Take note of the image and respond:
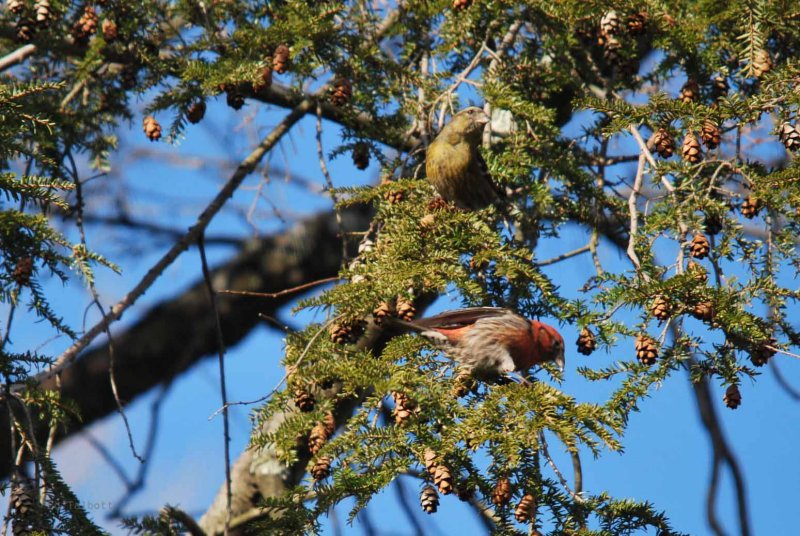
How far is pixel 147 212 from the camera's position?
22.9 feet

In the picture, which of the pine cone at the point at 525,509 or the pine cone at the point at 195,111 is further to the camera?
the pine cone at the point at 195,111

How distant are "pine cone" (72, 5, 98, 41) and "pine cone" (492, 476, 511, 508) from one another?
8.79 ft

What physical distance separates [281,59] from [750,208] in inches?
77.6

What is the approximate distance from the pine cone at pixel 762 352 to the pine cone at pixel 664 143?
76 centimetres

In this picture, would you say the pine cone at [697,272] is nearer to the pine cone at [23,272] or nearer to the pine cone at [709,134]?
the pine cone at [709,134]

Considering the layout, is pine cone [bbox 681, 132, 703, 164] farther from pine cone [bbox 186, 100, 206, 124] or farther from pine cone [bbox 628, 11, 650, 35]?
pine cone [bbox 186, 100, 206, 124]

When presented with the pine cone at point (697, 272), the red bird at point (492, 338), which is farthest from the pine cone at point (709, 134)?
the red bird at point (492, 338)

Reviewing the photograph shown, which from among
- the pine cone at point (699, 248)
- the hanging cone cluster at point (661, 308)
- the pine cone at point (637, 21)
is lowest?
A: the hanging cone cluster at point (661, 308)

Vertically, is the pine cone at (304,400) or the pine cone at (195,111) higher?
the pine cone at (195,111)

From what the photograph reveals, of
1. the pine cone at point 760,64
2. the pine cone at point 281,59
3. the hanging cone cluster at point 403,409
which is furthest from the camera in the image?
the pine cone at point 281,59

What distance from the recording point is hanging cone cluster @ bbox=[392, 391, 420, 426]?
2.65 meters

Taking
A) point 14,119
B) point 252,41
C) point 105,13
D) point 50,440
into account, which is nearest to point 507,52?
point 252,41

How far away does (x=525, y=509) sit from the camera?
258 cm

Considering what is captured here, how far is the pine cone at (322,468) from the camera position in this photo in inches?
105
